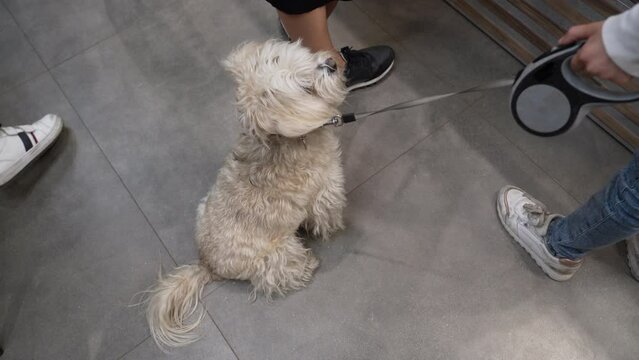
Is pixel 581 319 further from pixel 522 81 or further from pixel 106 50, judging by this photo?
pixel 106 50

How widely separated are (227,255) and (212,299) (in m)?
0.35

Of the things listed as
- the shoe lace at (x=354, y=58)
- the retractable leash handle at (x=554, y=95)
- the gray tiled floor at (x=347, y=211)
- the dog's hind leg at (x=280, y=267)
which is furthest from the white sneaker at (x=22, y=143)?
the retractable leash handle at (x=554, y=95)

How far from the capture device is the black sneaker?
2014mm

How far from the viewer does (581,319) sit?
1.60 m

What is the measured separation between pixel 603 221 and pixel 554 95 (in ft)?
A: 1.49

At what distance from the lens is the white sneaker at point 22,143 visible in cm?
196

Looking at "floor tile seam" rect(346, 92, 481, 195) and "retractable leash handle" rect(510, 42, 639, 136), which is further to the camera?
"floor tile seam" rect(346, 92, 481, 195)

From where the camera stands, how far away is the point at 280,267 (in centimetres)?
156

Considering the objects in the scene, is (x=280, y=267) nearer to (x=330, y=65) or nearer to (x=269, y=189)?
(x=269, y=189)

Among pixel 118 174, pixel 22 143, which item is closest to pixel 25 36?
pixel 22 143

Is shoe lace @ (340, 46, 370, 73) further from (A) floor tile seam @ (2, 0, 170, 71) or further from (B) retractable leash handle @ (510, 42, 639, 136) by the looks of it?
(A) floor tile seam @ (2, 0, 170, 71)

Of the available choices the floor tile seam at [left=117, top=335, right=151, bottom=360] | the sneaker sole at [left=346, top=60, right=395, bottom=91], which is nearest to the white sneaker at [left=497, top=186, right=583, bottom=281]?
the sneaker sole at [left=346, top=60, right=395, bottom=91]

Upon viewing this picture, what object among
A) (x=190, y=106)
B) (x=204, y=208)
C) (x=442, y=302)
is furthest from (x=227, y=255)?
(x=190, y=106)

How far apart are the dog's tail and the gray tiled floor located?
102 millimetres
